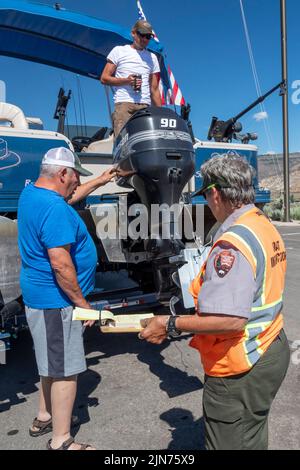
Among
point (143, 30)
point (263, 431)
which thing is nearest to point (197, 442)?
point (263, 431)

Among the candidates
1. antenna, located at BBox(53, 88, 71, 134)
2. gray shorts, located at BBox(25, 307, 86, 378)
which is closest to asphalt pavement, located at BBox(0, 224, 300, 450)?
gray shorts, located at BBox(25, 307, 86, 378)

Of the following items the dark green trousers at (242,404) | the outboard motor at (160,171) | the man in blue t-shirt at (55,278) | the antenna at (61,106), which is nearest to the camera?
the dark green trousers at (242,404)

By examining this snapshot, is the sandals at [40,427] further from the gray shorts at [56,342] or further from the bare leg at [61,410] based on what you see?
the gray shorts at [56,342]

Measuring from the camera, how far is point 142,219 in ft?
11.0

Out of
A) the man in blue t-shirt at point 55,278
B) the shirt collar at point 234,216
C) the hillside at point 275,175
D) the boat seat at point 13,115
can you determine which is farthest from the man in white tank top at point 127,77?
the hillside at point 275,175

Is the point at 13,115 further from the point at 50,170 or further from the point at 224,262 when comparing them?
the point at 224,262

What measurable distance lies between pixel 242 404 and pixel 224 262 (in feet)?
2.00

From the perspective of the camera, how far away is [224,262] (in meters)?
1.58

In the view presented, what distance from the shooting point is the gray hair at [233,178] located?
175cm

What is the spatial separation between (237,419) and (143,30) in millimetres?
3563

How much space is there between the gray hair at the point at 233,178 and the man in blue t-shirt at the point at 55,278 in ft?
3.15

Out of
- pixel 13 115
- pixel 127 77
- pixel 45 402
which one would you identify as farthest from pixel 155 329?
pixel 13 115

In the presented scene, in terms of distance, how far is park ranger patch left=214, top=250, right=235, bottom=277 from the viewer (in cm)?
157

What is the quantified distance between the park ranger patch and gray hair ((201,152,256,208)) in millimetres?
294
